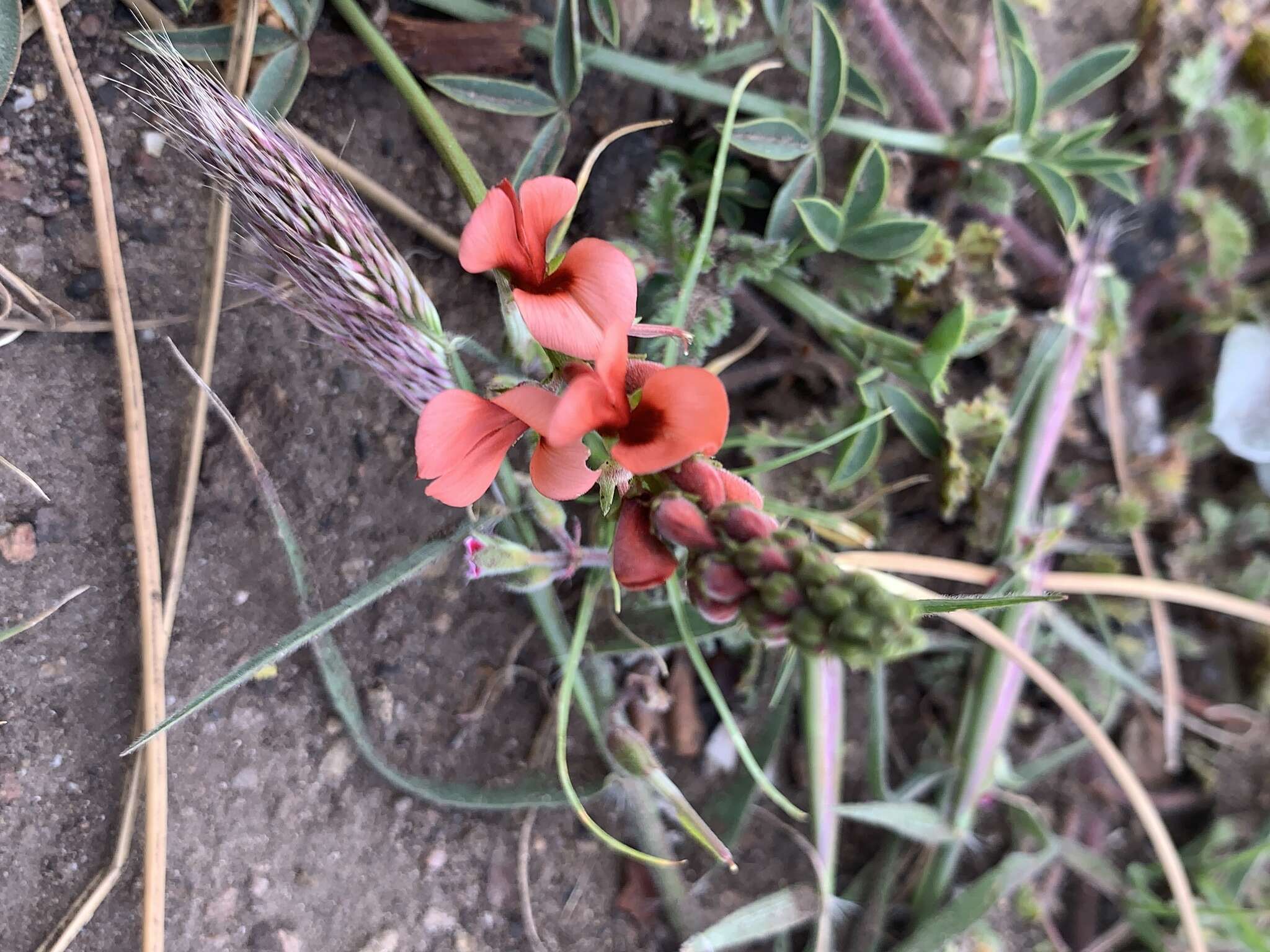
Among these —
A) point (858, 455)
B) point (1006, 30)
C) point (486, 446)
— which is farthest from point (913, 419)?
point (486, 446)

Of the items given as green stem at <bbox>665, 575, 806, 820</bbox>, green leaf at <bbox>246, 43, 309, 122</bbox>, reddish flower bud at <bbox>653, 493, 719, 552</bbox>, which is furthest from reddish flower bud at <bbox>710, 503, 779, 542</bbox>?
green leaf at <bbox>246, 43, 309, 122</bbox>

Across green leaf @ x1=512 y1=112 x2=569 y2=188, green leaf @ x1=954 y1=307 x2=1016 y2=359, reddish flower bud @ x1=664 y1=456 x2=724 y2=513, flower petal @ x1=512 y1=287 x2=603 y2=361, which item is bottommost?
green leaf @ x1=954 y1=307 x2=1016 y2=359

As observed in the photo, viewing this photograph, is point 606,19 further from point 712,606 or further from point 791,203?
point 712,606

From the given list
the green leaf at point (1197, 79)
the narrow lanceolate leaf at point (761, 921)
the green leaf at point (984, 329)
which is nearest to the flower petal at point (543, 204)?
the green leaf at point (984, 329)

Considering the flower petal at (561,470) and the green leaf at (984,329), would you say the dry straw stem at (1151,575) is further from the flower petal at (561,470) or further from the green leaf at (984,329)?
the flower petal at (561,470)

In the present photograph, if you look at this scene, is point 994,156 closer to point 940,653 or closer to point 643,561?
point 940,653

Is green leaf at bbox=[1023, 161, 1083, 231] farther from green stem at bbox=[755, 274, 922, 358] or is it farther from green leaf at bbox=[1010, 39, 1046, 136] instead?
green stem at bbox=[755, 274, 922, 358]

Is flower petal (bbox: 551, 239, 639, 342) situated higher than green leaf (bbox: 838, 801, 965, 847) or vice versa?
flower petal (bbox: 551, 239, 639, 342)
